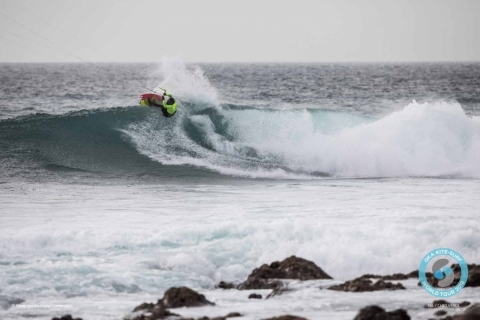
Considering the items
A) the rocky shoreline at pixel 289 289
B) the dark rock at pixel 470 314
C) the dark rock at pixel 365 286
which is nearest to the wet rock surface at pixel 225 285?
the rocky shoreline at pixel 289 289

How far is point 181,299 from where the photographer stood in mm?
8320

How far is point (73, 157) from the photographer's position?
22062mm

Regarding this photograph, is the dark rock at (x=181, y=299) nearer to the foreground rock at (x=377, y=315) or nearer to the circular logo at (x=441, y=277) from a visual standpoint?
the foreground rock at (x=377, y=315)

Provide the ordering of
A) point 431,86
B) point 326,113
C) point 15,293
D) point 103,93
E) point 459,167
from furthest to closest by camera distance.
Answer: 1. point 431,86
2. point 103,93
3. point 326,113
4. point 459,167
5. point 15,293

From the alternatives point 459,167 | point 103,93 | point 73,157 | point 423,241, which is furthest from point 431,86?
point 423,241

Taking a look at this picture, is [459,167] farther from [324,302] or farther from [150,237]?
[324,302]

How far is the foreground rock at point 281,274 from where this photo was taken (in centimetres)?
959

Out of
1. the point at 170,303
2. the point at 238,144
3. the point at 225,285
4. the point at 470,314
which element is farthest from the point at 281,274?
the point at 238,144

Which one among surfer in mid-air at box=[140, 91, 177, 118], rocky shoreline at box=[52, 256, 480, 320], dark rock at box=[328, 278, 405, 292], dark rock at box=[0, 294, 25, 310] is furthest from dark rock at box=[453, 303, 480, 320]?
surfer in mid-air at box=[140, 91, 177, 118]

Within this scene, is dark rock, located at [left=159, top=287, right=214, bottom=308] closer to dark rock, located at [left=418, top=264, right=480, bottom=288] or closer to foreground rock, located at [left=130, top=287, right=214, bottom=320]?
foreground rock, located at [left=130, top=287, right=214, bottom=320]

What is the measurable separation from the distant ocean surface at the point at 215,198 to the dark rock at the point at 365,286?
0.30 m

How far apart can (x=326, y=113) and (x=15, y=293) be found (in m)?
21.3

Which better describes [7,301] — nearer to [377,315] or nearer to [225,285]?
[225,285]

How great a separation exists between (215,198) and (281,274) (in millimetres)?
6638
